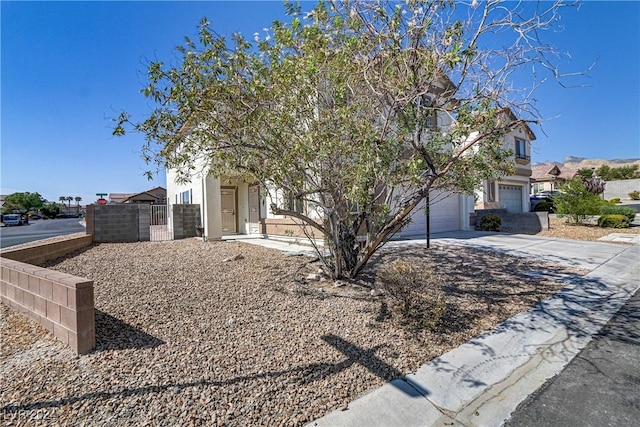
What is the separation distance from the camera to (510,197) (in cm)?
2402

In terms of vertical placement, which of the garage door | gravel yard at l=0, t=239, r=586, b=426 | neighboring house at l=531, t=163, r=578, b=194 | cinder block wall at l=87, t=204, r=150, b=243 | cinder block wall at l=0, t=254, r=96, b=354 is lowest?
gravel yard at l=0, t=239, r=586, b=426

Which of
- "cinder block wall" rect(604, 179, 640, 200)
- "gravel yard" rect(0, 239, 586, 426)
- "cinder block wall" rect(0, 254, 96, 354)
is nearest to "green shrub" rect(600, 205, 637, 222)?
"gravel yard" rect(0, 239, 586, 426)

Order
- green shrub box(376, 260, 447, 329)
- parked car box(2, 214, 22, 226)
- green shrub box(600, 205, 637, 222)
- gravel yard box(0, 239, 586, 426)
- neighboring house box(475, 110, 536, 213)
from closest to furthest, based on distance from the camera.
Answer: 1. gravel yard box(0, 239, 586, 426)
2. green shrub box(376, 260, 447, 329)
3. green shrub box(600, 205, 637, 222)
4. neighboring house box(475, 110, 536, 213)
5. parked car box(2, 214, 22, 226)

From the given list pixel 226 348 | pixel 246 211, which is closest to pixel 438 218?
pixel 246 211

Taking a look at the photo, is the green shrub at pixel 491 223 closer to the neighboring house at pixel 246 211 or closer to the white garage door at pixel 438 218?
the neighboring house at pixel 246 211

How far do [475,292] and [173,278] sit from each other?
5.77 meters

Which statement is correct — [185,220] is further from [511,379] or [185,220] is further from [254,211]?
[511,379]

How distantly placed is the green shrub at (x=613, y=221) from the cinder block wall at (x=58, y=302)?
21.2m

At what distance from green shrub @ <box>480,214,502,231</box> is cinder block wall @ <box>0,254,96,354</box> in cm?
1694

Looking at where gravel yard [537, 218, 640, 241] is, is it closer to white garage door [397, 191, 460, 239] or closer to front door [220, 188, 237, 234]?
white garage door [397, 191, 460, 239]

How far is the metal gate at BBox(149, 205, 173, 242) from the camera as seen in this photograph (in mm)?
14055

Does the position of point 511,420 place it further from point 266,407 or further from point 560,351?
point 266,407

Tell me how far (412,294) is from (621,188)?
4797cm

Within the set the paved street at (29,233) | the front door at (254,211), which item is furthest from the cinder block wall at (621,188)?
the paved street at (29,233)
